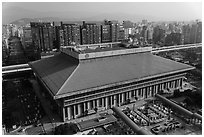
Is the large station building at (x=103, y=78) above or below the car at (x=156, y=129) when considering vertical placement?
above

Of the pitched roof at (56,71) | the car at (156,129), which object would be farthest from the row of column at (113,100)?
the car at (156,129)

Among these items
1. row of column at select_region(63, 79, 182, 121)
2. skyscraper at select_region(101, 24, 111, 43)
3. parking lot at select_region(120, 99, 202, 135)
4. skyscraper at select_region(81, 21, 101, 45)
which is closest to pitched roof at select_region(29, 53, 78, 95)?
row of column at select_region(63, 79, 182, 121)

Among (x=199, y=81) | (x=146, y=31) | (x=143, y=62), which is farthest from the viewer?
(x=146, y=31)

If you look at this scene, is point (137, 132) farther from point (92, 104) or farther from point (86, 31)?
point (86, 31)

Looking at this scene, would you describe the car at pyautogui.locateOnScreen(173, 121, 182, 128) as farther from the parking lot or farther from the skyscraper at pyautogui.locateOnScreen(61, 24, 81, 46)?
the skyscraper at pyautogui.locateOnScreen(61, 24, 81, 46)

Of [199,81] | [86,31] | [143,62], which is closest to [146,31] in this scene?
[86,31]

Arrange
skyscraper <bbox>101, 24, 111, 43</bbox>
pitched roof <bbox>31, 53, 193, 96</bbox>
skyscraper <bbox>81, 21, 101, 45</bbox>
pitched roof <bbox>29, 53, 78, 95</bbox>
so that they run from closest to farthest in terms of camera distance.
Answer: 1. pitched roof <bbox>31, 53, 193, 96</bbox>
2. pitched roof <bbox>29, 53, 78, 95</bbox>
3. skyscraper <bbox>81, 21, 101, 45</bbox>
4. skyscraper <bbox>101, 24, 111, 43</bbox>

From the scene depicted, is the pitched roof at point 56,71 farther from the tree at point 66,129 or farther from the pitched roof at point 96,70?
the tree at point 66,129

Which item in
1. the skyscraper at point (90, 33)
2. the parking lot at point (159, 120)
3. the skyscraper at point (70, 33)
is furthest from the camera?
the skyscraper at point (90, 33)
